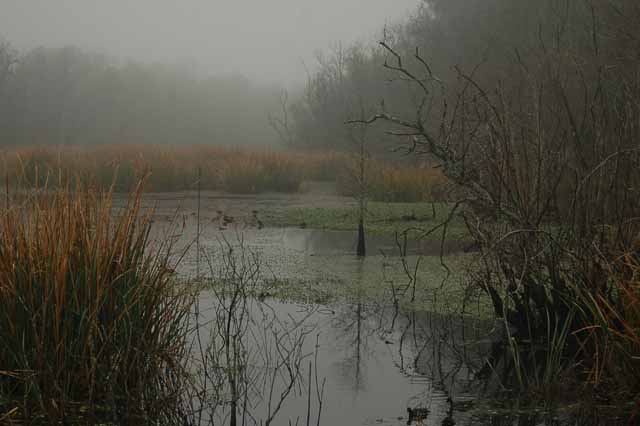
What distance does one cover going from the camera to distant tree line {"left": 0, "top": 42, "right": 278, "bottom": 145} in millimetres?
28484

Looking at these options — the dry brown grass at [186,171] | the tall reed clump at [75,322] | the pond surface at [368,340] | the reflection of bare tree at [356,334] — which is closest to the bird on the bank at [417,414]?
the pond surface at [368,340]

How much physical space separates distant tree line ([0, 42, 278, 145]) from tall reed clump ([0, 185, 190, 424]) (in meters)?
25.0

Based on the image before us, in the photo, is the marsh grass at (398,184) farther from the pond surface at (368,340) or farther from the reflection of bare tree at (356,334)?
the reflection of bare tree at (356,334)

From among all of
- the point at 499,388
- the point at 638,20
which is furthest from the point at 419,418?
the point at 638,20

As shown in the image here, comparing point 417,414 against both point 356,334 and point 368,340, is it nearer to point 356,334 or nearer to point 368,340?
point 368,340

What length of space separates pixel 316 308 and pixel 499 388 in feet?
5.18

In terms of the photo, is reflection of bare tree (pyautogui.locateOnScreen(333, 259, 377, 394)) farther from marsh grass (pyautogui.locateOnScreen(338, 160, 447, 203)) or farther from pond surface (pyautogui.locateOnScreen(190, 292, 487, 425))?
marsh grass (pyautogui.locateOnScreen(338, 160, 447, 203))

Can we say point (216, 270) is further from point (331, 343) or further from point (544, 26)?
point (544, 26)

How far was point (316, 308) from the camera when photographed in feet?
15.3

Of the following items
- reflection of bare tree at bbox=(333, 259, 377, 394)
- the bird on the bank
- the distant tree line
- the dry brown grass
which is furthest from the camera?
the distant tree line

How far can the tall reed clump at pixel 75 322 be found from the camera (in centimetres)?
274

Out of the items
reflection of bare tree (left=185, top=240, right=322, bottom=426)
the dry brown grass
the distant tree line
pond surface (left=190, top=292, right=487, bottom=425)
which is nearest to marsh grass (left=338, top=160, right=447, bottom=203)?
the dry brown grass

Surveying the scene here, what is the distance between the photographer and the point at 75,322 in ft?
9.52

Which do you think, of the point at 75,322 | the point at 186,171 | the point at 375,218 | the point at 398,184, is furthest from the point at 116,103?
the point at 75,322
